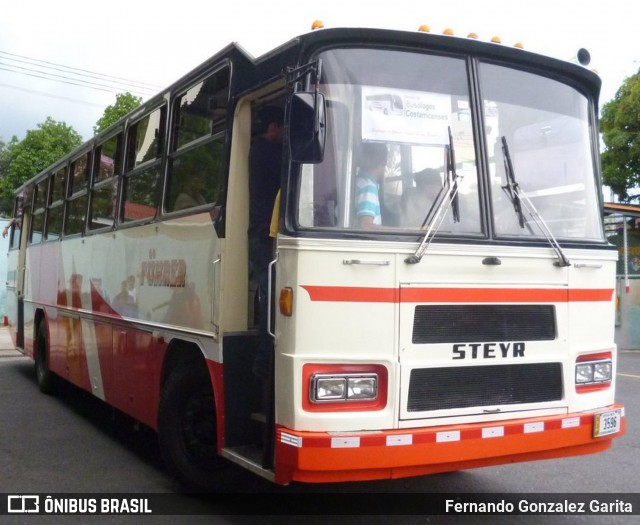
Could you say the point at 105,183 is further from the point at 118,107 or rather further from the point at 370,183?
the point at 118,107

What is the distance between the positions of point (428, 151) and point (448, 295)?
87 cm

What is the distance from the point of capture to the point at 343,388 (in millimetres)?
4453

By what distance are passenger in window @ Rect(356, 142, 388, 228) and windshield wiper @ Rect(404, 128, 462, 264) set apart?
0.29m

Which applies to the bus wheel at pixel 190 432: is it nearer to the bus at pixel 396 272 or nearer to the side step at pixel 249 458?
the bus at pixel 396 272

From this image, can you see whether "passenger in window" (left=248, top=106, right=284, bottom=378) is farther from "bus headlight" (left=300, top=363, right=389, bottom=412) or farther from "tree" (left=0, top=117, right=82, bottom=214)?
"tree" (left=0, top=117, right=82, bottom=214)

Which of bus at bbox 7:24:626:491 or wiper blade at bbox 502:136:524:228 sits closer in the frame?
bus at bbox 7:24:626:491

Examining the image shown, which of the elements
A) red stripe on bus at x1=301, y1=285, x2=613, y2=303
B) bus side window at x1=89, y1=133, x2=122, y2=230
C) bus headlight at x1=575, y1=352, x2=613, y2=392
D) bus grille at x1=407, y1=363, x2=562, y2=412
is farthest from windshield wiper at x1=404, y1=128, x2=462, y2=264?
bus side window at x1=89, y1=133, x2=122, y2=230

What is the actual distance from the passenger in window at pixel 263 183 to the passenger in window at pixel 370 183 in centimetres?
87

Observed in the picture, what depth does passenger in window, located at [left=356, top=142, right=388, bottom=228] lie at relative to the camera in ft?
15.2

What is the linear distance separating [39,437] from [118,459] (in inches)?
52.8

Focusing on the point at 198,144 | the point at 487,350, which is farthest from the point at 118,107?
the point at 487,350

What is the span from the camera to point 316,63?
459 centimetres

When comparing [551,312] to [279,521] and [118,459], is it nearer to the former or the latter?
[279,521]

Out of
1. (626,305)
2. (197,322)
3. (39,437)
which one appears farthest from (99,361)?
(626,305)
